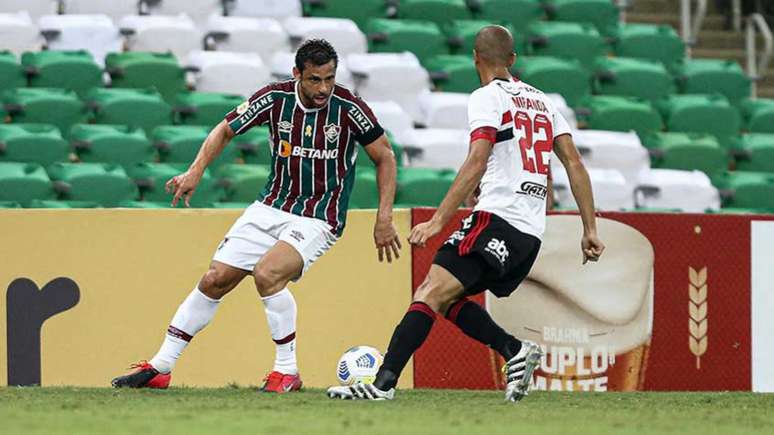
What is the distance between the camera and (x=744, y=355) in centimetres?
987

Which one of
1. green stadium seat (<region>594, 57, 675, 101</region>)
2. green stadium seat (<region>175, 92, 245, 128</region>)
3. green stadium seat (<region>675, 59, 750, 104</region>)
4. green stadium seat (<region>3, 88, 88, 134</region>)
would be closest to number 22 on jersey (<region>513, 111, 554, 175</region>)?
green stadium seat (<region>175, 92, 245, 128</region>)

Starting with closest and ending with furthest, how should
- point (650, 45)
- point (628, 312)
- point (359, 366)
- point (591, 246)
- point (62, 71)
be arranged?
point (591, 246), point (359, 366), point (628, 312), point (62, 71), point (650, 45)

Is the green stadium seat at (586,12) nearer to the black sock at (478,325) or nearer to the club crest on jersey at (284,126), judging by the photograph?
the club crest on jersey at (284,126)

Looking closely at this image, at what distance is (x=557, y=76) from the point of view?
13250 mm

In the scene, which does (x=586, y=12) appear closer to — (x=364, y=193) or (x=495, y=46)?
(x=364, y=193)

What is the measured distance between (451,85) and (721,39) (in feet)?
14.1

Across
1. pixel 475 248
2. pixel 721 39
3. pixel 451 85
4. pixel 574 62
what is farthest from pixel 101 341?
pixel 721 39

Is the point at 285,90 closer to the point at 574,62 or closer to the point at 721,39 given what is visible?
the point at 574,62

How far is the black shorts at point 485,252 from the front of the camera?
712cm

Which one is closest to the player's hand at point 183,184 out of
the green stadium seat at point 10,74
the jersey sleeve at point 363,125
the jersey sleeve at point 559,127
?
the jersey sleeve at point 363,125

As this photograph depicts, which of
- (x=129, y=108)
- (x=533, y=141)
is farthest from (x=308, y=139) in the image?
(x=129, y=108)

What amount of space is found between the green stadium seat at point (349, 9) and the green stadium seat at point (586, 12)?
196cm

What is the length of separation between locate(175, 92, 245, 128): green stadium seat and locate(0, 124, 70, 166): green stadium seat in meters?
1.21

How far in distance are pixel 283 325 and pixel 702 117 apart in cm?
680
